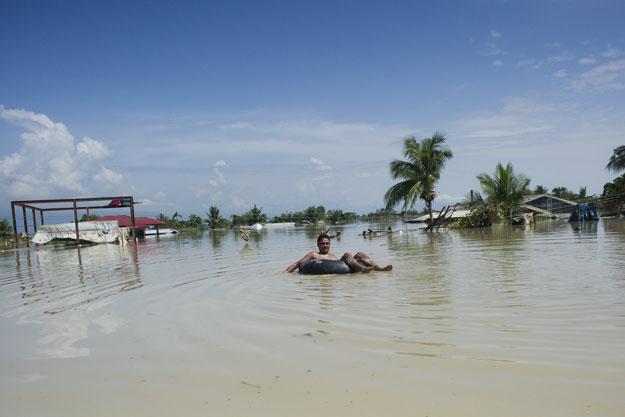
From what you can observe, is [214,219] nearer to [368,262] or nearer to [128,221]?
[128,221]

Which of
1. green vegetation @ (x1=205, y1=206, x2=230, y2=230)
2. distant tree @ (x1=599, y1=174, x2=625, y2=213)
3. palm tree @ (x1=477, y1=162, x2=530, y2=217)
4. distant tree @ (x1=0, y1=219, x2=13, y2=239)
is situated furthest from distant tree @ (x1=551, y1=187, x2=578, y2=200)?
A: distant tree @ (x1=0, y1=219, x2=13, y2=239)

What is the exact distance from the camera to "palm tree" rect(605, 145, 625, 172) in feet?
95.1

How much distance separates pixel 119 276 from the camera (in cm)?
830

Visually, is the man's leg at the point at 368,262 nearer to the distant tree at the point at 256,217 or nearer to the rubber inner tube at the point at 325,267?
the rubber inner tube at the point at 325,267

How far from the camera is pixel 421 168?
25.8m

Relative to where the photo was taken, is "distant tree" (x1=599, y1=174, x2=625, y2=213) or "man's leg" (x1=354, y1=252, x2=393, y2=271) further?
"distant tree" (x1=599, y1=174, x2=625, y2=213)

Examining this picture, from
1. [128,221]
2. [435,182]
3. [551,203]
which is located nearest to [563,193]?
[551,203]

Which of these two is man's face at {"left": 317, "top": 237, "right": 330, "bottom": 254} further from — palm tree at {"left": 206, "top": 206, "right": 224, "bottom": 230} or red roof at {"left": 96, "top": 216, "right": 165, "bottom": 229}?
palm tree at {"left": 206, "top": 206, "right": 224, "bottom": 230}

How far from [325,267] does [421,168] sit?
19647 millimetres

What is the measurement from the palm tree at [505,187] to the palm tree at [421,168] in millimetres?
3978

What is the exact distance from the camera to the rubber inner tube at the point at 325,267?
7782 mm

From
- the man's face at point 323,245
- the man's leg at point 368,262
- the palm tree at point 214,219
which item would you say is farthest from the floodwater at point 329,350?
the palm tree at point 214,219

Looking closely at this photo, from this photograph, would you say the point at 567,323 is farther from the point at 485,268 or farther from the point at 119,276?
the point at 119,276

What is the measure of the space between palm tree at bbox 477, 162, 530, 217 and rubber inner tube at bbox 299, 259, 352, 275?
73.0 feet
